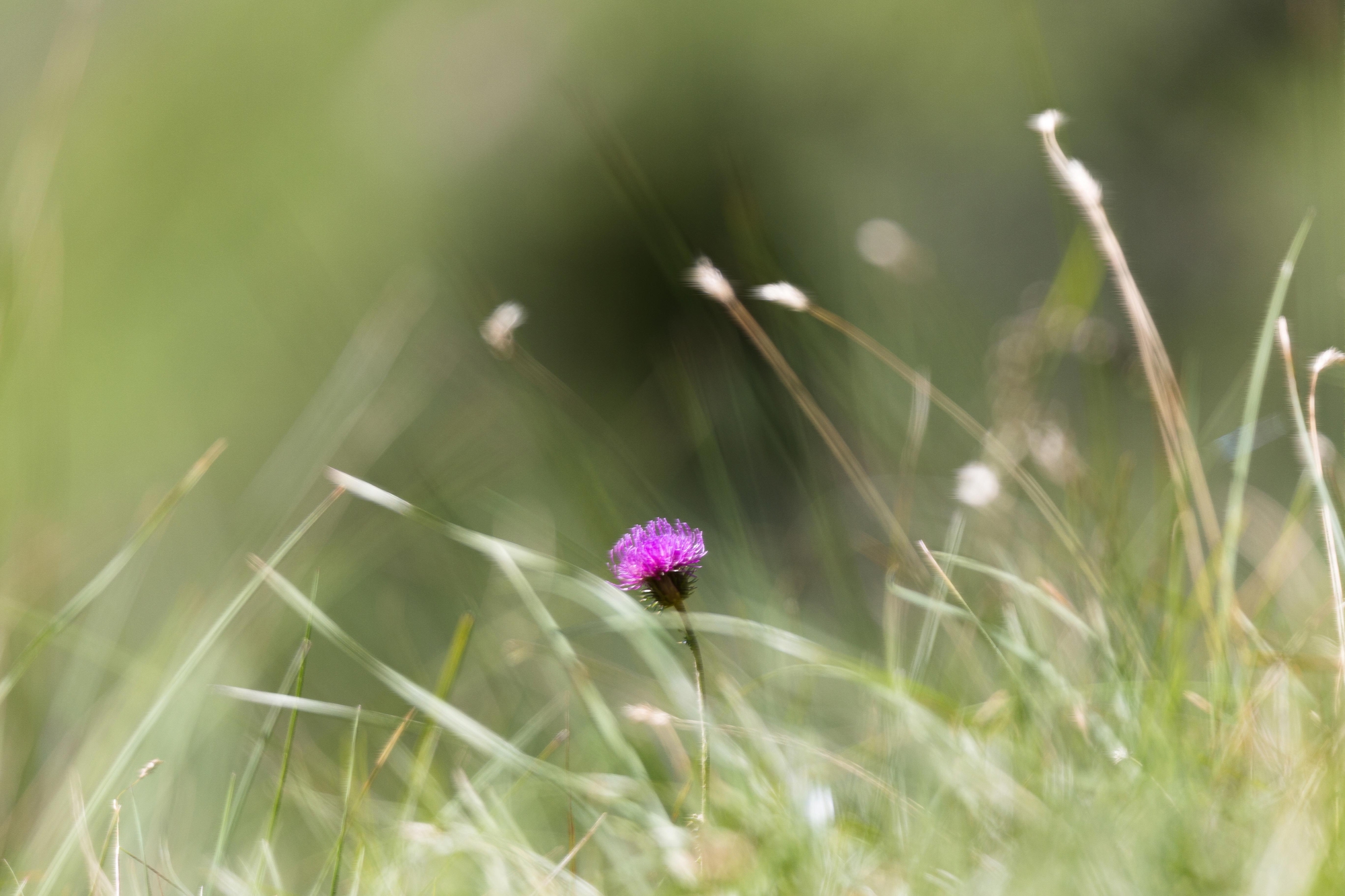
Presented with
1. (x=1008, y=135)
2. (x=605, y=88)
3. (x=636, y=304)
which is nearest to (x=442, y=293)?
(x=636, y=304)

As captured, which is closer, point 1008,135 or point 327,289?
point 1008,135

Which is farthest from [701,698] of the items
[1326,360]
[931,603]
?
[1326,360]

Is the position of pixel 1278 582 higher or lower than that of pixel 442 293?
lower

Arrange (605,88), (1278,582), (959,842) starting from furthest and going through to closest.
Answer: (605,88) < (1278,582) < (959,842)

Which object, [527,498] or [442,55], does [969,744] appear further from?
[442,55]

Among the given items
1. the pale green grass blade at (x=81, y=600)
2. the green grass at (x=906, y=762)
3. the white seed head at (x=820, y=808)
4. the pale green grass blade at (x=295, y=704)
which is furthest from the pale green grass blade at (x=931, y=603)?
the pale green grass blade at (x=81, y=600)

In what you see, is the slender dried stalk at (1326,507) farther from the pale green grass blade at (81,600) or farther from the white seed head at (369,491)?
the pale green grass blade at (81,600)

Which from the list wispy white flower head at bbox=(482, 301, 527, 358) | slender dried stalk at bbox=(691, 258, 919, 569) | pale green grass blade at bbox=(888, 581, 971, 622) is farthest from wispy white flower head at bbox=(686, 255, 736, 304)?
pale green grass blade at bbox=(888, 581, 971, 622)

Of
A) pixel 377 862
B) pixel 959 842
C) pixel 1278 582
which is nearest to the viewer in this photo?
pixel 959 842
